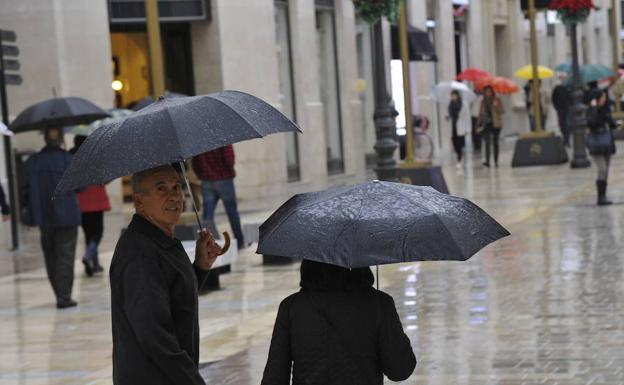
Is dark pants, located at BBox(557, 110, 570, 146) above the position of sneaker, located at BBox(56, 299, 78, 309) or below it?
below

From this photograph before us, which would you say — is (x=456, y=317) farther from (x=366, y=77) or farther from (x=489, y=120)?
(x=366, y=77)

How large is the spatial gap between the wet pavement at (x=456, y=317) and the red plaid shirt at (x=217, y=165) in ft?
3.58

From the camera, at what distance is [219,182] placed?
1722cm

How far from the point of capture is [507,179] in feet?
89.6

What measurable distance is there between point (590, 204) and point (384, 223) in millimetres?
16041

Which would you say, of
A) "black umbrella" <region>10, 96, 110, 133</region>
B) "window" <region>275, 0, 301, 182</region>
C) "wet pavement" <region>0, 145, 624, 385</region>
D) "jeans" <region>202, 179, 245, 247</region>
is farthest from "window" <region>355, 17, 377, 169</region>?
"black umbrella" <region>10, 96, 110, 133</region>

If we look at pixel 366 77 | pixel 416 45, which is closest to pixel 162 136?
pixel 366 77

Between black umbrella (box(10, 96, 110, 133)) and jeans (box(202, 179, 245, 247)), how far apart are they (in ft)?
7.10

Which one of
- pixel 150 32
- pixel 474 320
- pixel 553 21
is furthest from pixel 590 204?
pixel 553 21

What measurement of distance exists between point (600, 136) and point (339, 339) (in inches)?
615

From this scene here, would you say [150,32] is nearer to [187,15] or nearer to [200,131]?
[200,131]

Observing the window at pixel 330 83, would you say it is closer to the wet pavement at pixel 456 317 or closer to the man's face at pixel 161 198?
the wet pavement at pixel 456 317

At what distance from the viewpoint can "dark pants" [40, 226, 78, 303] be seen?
516 inches

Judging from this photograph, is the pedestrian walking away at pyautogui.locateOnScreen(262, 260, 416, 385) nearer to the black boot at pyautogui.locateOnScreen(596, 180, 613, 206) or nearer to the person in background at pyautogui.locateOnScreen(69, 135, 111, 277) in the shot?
the person in background at pyautogui.locateOnScreen(69, 135, 111, 277)
